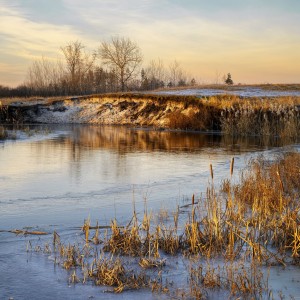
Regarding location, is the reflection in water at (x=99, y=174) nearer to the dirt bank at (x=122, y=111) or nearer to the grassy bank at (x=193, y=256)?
the grassy bank at (x=193, y=256)

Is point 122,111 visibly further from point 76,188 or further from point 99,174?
point 76,188

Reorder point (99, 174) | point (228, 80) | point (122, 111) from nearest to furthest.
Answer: point (99, 174)
point (122, 111)
point (228, 80)

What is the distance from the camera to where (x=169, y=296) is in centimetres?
396

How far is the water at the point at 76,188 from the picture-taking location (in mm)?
4391

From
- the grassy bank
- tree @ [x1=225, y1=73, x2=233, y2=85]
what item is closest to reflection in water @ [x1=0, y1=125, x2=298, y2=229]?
the grassy bank

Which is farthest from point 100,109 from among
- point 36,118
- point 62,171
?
point 62,171

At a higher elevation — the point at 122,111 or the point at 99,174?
the point at 122,111

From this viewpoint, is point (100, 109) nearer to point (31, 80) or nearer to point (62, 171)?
point (62, 171)

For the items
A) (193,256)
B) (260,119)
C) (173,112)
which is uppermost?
(173,112)

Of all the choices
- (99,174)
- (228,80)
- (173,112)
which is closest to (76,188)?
(99,174)

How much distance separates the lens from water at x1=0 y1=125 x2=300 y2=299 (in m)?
4.39

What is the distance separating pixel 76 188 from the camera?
8.96 metres

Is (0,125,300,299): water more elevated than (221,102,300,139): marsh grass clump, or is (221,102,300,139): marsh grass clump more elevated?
(221,102,300,139): marsh grass clump

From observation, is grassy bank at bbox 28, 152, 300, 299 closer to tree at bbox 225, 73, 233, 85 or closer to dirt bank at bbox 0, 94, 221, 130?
dirt bank at bbox 0, 94, 221, 130
